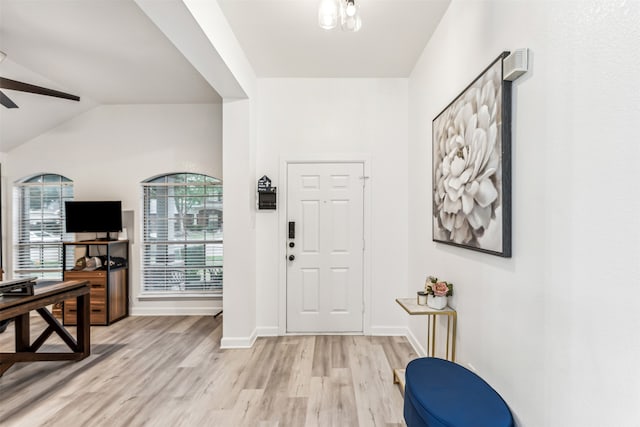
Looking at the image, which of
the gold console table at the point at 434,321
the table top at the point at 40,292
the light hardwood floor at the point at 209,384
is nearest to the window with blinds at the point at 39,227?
the light hardwood floor at the point at 209,384

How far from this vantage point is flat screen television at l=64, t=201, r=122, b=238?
3996mm

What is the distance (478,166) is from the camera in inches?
69.2

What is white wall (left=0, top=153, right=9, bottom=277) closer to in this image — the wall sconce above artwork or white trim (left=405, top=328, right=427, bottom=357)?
white trim (left=405, top=328, right=427, bottom=357)

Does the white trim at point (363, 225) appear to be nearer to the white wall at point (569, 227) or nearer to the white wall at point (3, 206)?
the white wall at point (569, 227)

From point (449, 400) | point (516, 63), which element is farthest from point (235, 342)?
point (516, 63)

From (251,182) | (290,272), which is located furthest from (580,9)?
(290,272)

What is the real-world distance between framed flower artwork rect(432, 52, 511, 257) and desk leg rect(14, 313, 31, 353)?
383cm

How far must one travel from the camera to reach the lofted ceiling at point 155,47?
235 cm

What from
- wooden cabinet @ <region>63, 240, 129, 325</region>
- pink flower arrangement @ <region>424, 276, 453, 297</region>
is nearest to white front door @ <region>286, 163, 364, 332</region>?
pink flower arrangement @ <region>424, 276, 453, 297</region>

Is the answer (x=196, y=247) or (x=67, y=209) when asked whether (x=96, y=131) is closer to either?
(x=67, y=209)

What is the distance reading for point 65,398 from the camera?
2.30m

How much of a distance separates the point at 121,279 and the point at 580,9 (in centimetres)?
505

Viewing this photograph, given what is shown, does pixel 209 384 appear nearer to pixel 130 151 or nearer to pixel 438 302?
pixel 438 302

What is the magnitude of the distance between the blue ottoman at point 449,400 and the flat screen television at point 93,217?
13.4 feet
